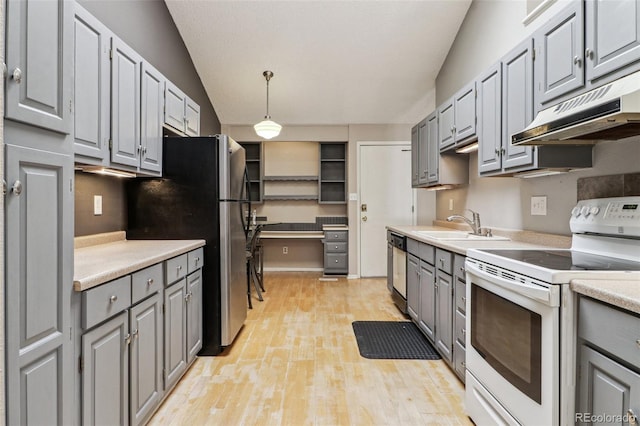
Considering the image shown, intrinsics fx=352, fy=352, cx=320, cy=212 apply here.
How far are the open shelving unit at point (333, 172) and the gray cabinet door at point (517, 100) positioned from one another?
375cm

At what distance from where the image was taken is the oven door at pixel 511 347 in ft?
4.18

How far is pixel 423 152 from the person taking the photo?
3.87 metres

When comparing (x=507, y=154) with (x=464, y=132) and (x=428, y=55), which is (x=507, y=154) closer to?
(x=464, y=132)

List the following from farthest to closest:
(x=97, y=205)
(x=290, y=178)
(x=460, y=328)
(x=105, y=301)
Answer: (x=290, y=178) < (x=97, y=205) < (x=460, y=328) < (x=105, y=301)

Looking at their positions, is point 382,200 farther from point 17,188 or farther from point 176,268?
point 17,188

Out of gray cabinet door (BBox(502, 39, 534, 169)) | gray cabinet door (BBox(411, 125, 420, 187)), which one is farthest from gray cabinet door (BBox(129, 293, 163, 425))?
gray cabinet door (BBox(411, 125, 420, 187))

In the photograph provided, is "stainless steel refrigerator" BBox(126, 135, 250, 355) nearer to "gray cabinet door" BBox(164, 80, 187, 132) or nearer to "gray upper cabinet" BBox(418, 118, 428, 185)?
"gray cabinet door" BBox(164, 80, 187, 132)

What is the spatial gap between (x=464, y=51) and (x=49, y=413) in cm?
417

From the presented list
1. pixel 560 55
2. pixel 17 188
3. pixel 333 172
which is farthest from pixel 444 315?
pixel 333 172

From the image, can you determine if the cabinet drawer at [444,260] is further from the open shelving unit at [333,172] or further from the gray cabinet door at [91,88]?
the open shelving unit at [333,172]

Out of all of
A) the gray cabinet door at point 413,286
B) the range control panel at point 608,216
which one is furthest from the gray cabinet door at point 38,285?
the gray cabinet door at point 413,286

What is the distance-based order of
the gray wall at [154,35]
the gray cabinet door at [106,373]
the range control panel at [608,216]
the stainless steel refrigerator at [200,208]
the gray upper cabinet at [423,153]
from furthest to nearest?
the gray upper cabinet at [423,153], the stainless steel refrigerator at [200,208], the gray wall at [154,35], the range control panel at [608,216], the gray cabinet door at [106,373]

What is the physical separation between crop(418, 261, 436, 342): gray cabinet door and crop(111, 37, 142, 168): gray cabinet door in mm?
2254

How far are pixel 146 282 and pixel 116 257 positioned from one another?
0.74 feet
